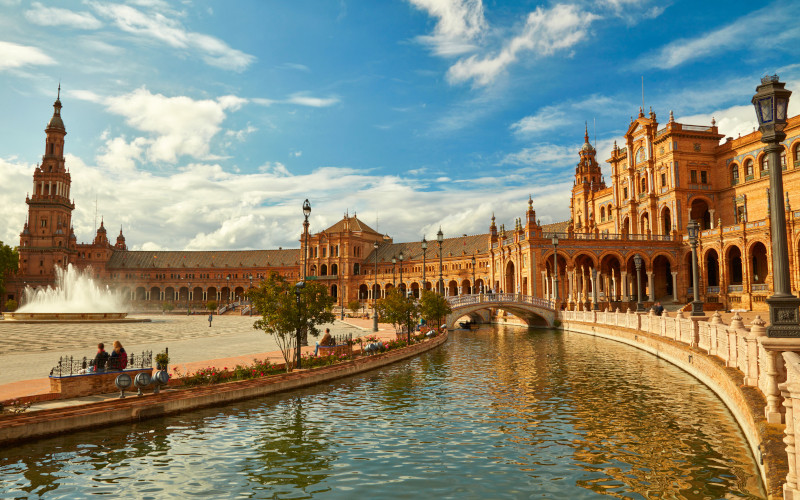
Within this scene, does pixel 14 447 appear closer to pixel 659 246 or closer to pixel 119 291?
pixel 659 246

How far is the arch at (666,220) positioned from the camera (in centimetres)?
6269

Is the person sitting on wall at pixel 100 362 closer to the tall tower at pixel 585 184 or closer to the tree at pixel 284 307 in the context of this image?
the tree at pixel 284 307

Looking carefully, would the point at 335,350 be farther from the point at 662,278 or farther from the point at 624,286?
the point at 662,278

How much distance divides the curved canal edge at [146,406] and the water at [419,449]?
334 mm

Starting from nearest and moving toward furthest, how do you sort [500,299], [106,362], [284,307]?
[106,362] < [284,307] < [500,299]

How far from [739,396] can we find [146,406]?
14.9 metres

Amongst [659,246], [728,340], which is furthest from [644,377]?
[659,246]

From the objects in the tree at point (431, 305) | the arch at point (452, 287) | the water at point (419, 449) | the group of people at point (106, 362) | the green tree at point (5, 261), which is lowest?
the water at point (419, 449)

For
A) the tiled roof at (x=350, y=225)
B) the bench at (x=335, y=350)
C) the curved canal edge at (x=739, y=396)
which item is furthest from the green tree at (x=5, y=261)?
the curved canal edge at (x=739, y=396)

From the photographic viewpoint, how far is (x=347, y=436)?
43.3 ft

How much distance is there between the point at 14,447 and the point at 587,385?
17.8m

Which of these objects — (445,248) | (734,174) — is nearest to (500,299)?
(734,174)

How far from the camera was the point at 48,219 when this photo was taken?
11388 cm

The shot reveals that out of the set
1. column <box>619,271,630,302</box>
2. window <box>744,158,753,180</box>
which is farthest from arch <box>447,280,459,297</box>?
window <box>744,158,753,180</box>
